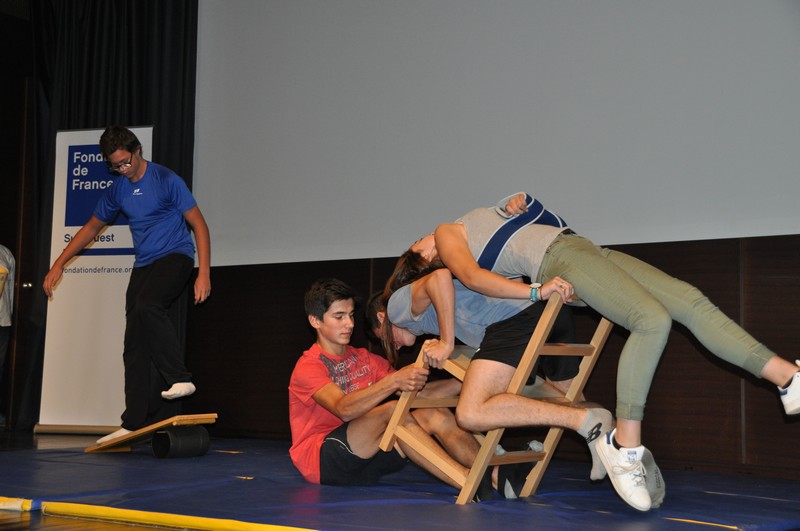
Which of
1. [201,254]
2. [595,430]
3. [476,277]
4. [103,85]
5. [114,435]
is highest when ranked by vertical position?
[103,85]

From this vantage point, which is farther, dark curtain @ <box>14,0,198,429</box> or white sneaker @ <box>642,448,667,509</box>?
dark curtain @ <box>14,0,198,429</box>

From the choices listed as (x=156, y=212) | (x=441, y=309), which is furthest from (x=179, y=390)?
(x=441, y=309)

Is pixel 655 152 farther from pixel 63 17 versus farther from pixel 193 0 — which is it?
pixel 63 17

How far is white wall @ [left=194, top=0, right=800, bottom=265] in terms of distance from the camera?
4.23m

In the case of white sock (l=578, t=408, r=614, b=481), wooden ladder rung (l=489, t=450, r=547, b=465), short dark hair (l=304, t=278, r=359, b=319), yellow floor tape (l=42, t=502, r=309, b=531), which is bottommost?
yellow floor tape (l=42, t=502, r=309, b=531)

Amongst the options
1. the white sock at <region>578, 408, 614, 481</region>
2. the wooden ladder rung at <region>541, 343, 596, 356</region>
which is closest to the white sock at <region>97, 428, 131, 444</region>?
the wooden ladder rung at <region>541, 343, 596, 356</region>

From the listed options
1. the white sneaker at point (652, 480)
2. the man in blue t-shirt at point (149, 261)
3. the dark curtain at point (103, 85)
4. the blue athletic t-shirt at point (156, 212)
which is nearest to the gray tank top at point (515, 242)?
the white sneaker at point (652, 480)

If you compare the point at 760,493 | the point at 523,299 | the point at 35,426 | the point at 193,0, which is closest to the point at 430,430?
the point at 523,299

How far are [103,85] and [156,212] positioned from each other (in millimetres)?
1871

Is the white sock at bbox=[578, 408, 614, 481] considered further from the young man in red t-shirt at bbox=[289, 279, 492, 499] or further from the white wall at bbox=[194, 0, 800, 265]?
the white wall at bbox=[194, 0, 800, 265]

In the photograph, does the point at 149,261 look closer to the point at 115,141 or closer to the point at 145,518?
the point at 115,141

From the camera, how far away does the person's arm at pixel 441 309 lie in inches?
113

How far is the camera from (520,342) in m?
2.90

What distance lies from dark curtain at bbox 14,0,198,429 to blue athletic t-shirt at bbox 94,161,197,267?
0.99 metres
